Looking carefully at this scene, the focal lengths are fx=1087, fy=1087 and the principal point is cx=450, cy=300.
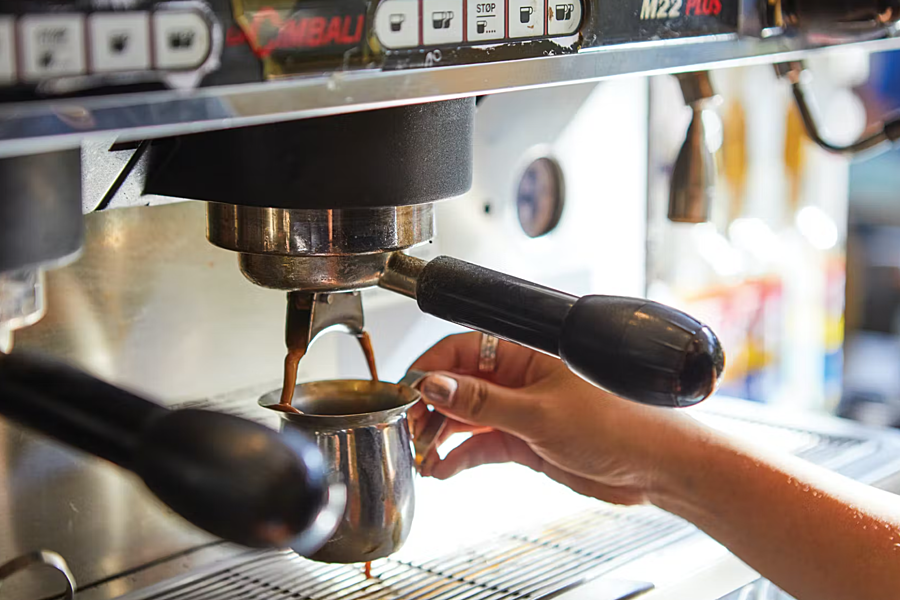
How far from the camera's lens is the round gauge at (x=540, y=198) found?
103 cm

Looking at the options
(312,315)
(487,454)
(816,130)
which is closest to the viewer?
(312,315)

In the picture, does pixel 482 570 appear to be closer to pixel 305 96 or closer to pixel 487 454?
pixel 487 454

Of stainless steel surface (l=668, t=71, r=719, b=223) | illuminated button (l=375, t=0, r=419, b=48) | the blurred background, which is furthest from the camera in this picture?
the blurred background

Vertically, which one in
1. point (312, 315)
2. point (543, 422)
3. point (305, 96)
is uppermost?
point (305, 96)

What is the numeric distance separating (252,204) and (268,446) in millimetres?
186

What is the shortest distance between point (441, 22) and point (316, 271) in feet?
0.56

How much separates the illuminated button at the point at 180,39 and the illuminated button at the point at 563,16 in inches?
7.2

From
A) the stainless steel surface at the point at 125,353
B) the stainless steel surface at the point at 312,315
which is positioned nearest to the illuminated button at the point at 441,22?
the stainless steel surface at the point at 312,315

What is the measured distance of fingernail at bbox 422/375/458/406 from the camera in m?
0.73

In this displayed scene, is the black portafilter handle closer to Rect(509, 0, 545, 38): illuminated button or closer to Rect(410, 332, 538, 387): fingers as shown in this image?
Rect(509, 0, 545, 38): illuminated button

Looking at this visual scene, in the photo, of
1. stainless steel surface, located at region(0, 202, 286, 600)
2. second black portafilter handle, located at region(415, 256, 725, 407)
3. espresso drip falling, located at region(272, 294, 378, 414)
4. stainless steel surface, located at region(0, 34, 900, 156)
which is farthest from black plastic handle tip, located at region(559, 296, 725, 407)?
stainless steel surface, located at region(0, 202, 286, 600)

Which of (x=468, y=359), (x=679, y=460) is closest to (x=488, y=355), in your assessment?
(x=468, y=359)

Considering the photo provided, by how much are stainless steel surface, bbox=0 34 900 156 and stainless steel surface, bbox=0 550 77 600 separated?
1.01ft

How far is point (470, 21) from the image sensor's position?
1.45 feet
